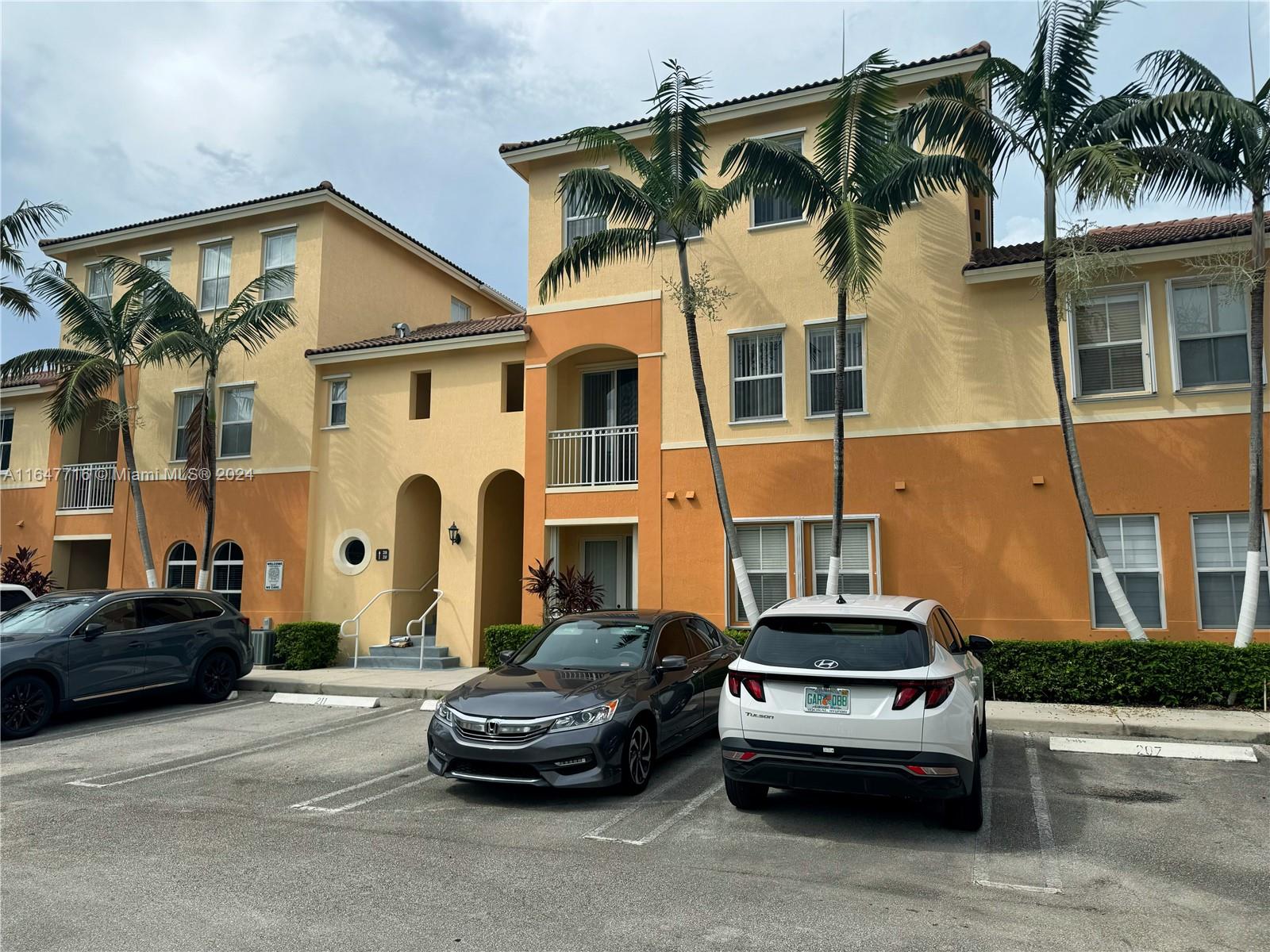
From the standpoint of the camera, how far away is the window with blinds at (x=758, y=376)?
579 inches

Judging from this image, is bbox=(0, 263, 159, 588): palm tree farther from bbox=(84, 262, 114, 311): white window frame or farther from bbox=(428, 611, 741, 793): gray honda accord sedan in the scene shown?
bbox=(428, 611, 741, 793): gray honda accord sedan

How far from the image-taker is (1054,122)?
11414 mm

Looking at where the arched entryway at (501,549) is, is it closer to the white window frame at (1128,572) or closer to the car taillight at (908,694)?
the white window frame at (1128,572)

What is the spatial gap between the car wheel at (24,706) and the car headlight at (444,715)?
6.04 metres

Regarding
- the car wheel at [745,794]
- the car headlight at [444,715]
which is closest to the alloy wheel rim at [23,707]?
the car headlight at [444,715]

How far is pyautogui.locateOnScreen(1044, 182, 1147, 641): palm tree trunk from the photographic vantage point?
11469 mm

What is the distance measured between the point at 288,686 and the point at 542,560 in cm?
460

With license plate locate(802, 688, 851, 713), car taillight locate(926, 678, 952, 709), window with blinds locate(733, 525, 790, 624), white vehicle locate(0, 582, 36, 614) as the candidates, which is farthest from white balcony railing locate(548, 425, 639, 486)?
car taillight locate(926, 678, 952, 709)

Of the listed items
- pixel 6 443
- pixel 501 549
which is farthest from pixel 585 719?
pixel 6 443

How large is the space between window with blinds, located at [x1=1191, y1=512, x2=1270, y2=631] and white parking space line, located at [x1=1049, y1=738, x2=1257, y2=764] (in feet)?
11.0

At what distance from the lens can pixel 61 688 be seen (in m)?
10.7

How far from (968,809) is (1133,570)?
7.72 metres

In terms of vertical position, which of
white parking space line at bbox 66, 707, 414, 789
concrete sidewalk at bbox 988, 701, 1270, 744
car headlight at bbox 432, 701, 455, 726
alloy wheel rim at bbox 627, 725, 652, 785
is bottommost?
white parking space line at bbox 66, 707, 414, 789

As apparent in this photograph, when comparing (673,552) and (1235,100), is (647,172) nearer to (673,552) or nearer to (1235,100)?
(673,552)
